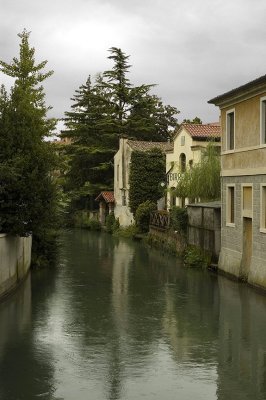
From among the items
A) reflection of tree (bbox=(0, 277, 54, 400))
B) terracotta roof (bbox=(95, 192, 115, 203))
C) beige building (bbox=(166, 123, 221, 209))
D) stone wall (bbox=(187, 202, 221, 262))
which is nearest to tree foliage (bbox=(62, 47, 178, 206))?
terracotta roof (bbox=(95, 192, 115, 203))

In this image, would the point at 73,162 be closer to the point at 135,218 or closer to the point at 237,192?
→ the point at 135,218

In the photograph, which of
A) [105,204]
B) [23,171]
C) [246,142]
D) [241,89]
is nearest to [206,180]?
[246,142]

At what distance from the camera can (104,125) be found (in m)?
52.5

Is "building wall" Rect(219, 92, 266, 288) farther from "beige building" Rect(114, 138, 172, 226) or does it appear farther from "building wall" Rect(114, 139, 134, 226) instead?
"building wall" Rect(114, 139, 134, 226)

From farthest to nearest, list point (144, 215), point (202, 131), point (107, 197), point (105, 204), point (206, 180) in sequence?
point (105, 204)
point (107, 197)
point (144, 215)
point (202, 131)
point (206, 180)

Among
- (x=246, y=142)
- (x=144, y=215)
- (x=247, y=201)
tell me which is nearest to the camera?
Answer: (x=246, y=142)

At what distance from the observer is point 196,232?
27922 millimetres

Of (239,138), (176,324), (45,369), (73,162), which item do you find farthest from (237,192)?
(73,162)

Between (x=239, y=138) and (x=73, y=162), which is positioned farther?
(x=73, y=162)

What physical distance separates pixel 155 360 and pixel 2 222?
8806 mm

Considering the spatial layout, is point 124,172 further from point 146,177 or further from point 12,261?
point 12,261

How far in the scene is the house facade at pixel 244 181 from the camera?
1972cm

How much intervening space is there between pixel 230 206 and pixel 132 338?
10571 mm

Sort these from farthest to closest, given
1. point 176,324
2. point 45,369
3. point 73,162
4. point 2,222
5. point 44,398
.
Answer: point 73,162, point 2,222, point 176,324, point 45,369, point 44,398
